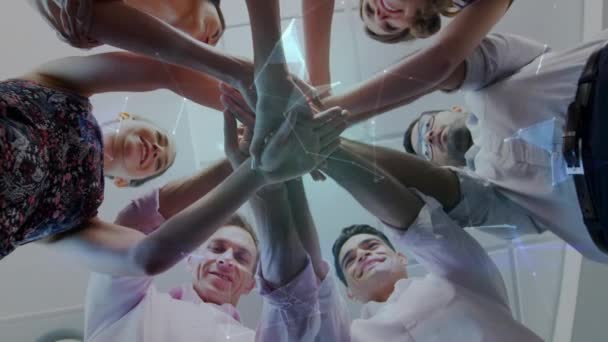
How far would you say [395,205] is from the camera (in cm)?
40

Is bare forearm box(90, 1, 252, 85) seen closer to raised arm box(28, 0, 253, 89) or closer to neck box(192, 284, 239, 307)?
raised arm box(28, 0, 253, 89)

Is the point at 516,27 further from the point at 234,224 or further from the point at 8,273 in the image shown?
the point at 8,273

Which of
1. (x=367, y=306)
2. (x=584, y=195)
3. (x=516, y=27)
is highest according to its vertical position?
(x=516, y=27)

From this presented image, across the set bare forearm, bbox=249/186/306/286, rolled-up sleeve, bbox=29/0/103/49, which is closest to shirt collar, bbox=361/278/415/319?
bare forearm, bbox=249/186/306/286

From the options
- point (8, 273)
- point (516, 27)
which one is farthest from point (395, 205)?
point (8, 273)

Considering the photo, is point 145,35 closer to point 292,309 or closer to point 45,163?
point 45,163

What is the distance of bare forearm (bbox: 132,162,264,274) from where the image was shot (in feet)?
1.18

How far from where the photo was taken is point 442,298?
0.45m

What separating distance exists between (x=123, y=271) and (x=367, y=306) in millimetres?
232

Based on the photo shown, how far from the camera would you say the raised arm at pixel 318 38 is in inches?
15.8

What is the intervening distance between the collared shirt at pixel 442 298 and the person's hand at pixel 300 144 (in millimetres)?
111

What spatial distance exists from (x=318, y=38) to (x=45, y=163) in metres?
0.25

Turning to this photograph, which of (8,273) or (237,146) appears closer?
(237,146)

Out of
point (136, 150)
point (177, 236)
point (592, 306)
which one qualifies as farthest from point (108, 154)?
point (592, 306)
